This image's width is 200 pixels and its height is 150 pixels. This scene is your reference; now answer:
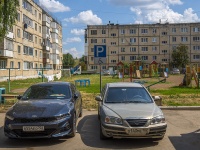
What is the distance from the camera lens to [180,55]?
75.3 metres

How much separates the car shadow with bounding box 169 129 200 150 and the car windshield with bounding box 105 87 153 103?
1.26 meters

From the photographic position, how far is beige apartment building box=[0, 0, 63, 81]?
140 feet

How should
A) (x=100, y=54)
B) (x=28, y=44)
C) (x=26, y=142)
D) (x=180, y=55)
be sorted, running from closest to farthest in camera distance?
1. (x=26, y=142)
2. (x=100, y=54)
3. (x=28, y=44)
4. (x=180, y=55)

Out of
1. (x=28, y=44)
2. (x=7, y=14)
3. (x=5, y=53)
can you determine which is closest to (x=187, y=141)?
(x=7, y=14)

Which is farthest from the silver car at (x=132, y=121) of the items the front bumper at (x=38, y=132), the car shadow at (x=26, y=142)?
the car shadow at (x=26, y=142)

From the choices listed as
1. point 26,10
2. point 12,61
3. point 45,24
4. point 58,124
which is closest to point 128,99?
point 58,124

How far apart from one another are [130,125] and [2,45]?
119 ft

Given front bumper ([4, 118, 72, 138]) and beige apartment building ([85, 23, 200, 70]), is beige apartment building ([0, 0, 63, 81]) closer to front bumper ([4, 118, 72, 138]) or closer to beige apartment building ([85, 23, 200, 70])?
beige apartment building ([85, 23, 200, 70])

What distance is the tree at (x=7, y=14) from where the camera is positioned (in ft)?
50.8

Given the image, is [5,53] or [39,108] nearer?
[39,108]

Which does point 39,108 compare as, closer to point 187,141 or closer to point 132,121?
point 132,121

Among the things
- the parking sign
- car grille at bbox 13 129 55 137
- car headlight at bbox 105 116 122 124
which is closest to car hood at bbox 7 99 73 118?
car grille at bbox 13 129 55 137

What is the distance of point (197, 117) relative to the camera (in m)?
10.6

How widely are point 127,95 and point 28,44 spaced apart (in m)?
48.1
